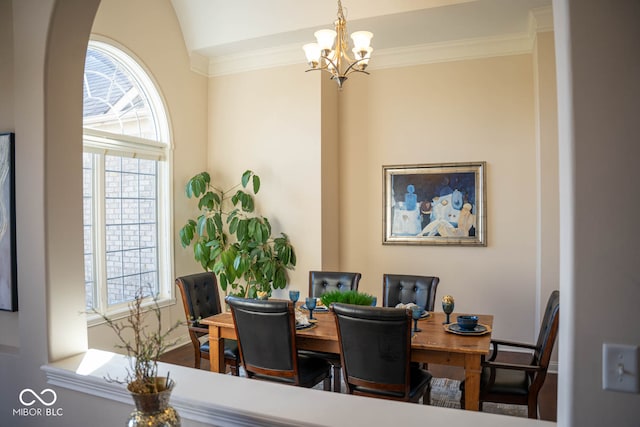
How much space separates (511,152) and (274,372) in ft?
11.2

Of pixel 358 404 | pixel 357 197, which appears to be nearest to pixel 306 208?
pixel 357 197

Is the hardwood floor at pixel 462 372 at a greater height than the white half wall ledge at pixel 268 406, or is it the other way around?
the white half wall ledge at pixel 268 406

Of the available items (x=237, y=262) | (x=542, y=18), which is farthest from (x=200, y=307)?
(x=542, y=18)

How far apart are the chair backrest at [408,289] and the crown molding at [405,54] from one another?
255 centimetres

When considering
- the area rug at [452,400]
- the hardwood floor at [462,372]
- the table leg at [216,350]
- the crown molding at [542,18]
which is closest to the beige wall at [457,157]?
the crown molding at [542,18]

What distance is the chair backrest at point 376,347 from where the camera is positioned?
8.37ft

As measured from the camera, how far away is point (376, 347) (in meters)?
2.62

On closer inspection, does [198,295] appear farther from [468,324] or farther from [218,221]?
[468,324]

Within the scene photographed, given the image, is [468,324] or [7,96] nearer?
[7,96]

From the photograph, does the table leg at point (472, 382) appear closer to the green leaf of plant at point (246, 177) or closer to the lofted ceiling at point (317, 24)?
the lofted ceiling at point (317, 24)

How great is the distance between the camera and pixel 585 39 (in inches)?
47.6

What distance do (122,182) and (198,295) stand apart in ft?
5.26

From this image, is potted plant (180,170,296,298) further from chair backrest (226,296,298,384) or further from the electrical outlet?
the electrical outlet

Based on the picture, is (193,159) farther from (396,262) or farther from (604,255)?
(604,255)
